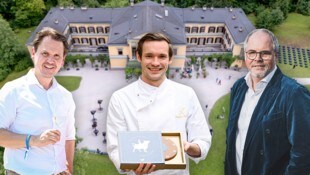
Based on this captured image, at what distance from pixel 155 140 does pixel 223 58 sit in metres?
21.4

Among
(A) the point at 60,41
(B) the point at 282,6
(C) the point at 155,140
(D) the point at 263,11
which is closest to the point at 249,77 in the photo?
(C) the point at 155,140

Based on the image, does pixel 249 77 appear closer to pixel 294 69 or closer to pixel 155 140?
pixel 155 140

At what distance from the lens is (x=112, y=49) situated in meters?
24.2

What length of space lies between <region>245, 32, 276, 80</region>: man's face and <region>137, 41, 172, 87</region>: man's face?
1.21 metres

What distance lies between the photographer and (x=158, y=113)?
4.82 metres

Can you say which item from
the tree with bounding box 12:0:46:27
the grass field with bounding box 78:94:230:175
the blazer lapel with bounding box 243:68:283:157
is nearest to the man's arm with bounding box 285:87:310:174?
the blazer lapel with bounding box 243:68:283:157

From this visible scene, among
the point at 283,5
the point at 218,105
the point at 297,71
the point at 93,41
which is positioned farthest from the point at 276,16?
the point at 93,41

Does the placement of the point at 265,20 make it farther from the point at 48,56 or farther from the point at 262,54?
the point at 48,56

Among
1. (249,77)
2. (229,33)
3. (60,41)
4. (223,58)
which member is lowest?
(249,77)

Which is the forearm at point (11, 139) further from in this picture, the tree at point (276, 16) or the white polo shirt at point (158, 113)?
the tree at point (276, 16)

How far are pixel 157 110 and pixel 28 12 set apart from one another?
92.3 ft

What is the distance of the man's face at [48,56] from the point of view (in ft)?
15.7

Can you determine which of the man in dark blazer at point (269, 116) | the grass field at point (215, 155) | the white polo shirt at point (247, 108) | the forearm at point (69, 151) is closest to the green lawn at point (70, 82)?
the grass field at point (215, 155)

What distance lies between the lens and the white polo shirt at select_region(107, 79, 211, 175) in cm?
481
